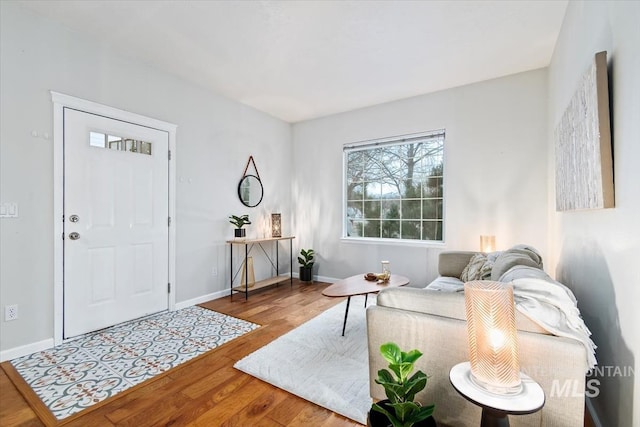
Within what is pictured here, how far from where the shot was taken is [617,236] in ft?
4.31

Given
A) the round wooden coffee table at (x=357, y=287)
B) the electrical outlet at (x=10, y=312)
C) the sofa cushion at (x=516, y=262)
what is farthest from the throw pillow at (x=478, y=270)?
the electrical outlet at (x=10, y=312)

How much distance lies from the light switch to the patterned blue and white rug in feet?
3.67

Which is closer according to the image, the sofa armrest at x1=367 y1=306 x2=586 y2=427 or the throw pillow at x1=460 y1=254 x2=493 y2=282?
the sofa armrest at x1=367 y1=306 x2=586 y2=427

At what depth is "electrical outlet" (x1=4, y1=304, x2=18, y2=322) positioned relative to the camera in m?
2.27

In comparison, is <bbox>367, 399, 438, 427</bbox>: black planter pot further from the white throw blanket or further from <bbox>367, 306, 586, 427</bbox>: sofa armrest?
the white throw blanket

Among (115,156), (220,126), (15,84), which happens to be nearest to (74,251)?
(115,156)

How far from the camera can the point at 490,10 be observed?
2.31 m

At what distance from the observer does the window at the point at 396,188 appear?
13.0 feet

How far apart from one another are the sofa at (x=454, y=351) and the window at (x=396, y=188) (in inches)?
88.3

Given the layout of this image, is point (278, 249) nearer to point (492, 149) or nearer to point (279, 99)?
point (279, 99)

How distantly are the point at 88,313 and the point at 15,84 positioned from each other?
6.58 ft

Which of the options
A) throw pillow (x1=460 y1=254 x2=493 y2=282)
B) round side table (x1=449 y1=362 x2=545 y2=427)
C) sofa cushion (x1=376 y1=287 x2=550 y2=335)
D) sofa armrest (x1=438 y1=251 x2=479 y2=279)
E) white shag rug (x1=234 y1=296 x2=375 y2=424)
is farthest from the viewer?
sofa armrest (x1=438 y1=251 x2=479 y2=279)

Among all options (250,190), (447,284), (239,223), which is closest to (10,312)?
(239,223)

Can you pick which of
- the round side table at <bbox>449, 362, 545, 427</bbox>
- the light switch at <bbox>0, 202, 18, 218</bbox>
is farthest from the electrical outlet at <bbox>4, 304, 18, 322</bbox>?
the round side table at <bbox>449, 362, 545, 427</bbox>
